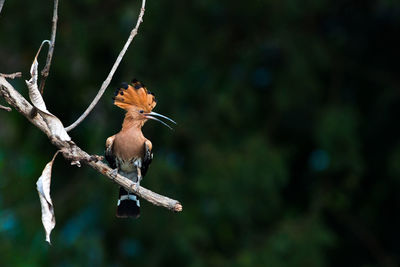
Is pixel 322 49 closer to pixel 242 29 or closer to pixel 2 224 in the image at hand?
pixel 242 29

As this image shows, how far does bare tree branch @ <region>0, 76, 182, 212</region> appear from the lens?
156 centimetres

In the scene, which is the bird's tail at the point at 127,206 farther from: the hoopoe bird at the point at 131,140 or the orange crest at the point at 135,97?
the orange crest at the point at 135,97

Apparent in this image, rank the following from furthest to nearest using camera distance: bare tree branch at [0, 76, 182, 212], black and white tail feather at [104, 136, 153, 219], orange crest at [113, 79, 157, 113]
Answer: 1. black and white tail feather at [104, 136, 153, 219]
2. orange crest at [113, 79, 157, 113]
3. bare tree branch at [0, 76, 182, 212]

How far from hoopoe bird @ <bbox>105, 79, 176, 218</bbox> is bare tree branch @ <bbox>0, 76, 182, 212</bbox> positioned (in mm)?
117

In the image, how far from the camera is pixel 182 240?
20.6ft

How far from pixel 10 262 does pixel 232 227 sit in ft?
6.66

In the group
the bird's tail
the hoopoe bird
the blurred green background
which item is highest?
the hoopoe bird

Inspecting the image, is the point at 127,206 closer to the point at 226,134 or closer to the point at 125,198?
the point at 125,198

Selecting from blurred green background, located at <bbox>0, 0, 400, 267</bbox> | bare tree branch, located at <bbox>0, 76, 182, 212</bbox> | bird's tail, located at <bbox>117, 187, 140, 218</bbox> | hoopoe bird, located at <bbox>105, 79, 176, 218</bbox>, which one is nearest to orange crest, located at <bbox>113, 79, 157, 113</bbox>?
hoopoe bird, located at <bbox>105, 79, 176, 218</bbox>

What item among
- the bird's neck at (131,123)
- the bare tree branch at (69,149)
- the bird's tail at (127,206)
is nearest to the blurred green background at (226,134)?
the bird's tail at (127,206)

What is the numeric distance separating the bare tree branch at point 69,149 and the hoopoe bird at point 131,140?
4.6 inches

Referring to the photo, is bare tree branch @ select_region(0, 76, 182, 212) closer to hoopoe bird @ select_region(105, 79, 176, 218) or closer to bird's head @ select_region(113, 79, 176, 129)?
hoopoe bird @ select_region(105, 79, 176, 218)

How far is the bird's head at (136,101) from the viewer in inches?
72.4

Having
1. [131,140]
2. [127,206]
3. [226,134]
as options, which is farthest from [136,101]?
[226,134]
